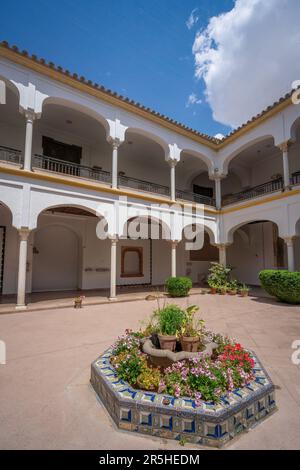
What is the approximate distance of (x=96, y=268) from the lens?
44.9 ft

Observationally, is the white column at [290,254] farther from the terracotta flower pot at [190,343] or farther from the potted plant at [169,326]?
the terracotta flower pot at [190,343]

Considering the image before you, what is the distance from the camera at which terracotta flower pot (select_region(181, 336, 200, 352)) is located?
3.41 metres

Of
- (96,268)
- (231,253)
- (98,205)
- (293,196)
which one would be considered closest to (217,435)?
(98,205)

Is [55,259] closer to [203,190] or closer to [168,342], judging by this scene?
[168,342]

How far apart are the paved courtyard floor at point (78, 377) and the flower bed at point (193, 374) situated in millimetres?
429

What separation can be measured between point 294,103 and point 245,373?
11.7 m

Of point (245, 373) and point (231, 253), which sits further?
point (231, 253)

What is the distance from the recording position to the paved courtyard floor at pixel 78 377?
237 cm

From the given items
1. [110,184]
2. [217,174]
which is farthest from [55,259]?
[217,174]

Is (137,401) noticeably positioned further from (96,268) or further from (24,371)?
(96,268)

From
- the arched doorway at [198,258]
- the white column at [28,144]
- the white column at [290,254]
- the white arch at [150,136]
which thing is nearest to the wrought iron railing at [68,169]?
the white column at [28,144]

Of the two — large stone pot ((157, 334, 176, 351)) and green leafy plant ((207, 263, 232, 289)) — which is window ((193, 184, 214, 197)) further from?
large stone pot ((157, 334, 176, 351))

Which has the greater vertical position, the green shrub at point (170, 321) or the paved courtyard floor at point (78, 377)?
the green shrub at point (170, 321)

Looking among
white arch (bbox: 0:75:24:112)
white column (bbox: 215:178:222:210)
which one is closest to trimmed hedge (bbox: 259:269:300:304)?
white column (bbox: 215:178:222:210)
